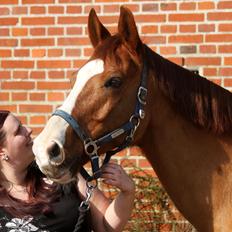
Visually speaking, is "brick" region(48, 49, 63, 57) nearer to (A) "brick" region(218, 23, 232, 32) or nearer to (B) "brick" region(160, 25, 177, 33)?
(B) "brick" region(160, 25, 177, 33)

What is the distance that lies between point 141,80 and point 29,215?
896mm

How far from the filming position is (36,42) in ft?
16.6

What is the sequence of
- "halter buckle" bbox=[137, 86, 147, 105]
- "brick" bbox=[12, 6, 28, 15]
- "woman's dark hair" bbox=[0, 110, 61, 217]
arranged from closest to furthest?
"halter buckle" bbox=[137, 86, 147, 105] → "woman's dark hair" bbox=[0, 110, 61, 217] → "brick" bbox=[12, 6, 28, 15]

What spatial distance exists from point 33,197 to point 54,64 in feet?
6.65

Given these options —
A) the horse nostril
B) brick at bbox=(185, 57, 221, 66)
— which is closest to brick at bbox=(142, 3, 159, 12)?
brick at bbox=(185, 57, 221, 66)

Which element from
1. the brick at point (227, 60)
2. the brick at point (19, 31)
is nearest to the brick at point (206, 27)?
the brick at point (227, 60)

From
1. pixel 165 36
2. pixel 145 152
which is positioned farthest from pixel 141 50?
pixel 165 36

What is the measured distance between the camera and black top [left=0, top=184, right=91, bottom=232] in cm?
308

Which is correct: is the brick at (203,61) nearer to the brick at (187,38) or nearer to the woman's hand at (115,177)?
the brick at (187,38)

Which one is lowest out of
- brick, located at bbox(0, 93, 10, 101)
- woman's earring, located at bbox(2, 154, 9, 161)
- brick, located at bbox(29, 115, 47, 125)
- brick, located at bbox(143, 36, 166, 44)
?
brick, located at bbox(29, 115, 47, 125)

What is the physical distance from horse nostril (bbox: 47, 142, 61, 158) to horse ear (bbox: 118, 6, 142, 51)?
25.4 inches

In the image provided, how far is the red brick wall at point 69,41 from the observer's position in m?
4.80

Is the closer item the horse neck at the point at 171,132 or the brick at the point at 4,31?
the horse neck at the point at 171,132

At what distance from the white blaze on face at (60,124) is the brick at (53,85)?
202 centimetres
